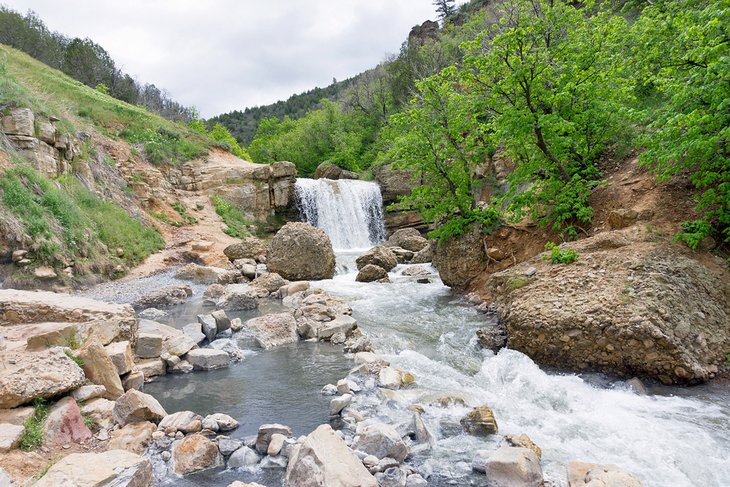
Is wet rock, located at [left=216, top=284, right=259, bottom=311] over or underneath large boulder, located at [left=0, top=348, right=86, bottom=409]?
underneath

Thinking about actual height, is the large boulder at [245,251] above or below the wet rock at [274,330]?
above

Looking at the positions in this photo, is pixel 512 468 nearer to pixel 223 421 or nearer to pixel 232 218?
pixel 223 421

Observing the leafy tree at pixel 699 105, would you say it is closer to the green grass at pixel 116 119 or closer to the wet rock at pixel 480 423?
the wet rock at pixel 480 423

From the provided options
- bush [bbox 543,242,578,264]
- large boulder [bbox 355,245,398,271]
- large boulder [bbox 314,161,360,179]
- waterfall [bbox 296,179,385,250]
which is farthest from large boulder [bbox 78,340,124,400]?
large boulder [bbox 314,161,360,179]

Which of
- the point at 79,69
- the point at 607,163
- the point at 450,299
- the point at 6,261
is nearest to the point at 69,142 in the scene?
the point at 6,261

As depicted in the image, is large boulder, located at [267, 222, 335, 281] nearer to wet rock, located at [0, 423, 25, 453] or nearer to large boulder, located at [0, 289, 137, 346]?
large boulder, located at [0, 289, 137, 346]

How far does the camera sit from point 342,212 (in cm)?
2528

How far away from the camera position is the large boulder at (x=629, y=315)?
5.39 meters

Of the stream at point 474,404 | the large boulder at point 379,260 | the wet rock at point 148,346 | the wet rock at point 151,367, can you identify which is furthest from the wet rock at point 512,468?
the large boulder at point 379,260

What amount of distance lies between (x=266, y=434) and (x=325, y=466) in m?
1.11

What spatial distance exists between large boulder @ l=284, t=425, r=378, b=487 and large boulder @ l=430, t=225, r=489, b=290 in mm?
7684

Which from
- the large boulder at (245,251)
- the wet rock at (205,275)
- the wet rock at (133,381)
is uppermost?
the large boulder at (245,251)

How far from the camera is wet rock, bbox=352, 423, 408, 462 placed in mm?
4016

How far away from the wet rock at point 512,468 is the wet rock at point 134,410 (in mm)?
3537
